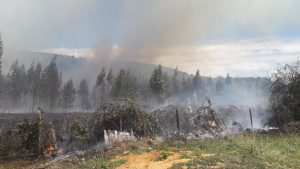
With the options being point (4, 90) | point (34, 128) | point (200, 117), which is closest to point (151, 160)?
point (34, 128)

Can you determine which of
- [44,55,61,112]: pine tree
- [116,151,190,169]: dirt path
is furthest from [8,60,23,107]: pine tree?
[116,151,190,169]: dirt path

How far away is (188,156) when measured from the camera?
18.1 metres

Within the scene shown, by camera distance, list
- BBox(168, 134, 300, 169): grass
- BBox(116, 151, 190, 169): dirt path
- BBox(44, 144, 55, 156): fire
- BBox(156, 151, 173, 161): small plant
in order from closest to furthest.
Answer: BBox(168, 134, 300, 169): grass → BBox(116, 151, 190, 169): dirt path → BBox(156, 151, 173, 161): small plant → BBox(44, 144, 55, 156): fire

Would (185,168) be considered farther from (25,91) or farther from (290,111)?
(25,91)

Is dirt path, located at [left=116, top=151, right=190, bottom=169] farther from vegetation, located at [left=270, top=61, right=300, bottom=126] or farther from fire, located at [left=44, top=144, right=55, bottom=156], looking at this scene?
vegetation, located at [left=270, top=61, right=300, bottom=126]

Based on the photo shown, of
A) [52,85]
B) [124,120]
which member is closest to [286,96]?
[124,120]

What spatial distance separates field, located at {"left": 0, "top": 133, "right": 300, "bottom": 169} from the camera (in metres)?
17.0

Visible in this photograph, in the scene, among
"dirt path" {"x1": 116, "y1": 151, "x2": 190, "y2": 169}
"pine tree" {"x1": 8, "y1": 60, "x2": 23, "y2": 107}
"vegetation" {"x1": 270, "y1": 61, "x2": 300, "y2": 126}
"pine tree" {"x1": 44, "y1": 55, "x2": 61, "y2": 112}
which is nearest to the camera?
"dirt path" {"x1": 116, "y1": 151, "x2": 190, "y2": 169}

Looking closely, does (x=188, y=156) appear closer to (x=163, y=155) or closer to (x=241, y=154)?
(x=163, y=155)

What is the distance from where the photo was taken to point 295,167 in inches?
691

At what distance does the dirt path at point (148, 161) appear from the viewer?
17125 millimetres

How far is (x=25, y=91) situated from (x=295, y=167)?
128669 mm

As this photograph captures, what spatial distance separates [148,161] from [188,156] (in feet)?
5.79

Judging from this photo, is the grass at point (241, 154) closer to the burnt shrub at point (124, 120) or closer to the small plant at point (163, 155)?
the small plant at point (163, 155)
